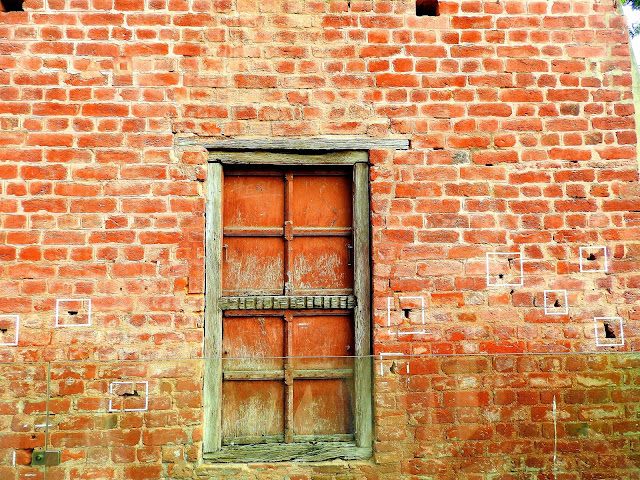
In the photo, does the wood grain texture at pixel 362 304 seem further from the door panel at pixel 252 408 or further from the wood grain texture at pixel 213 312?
the wood grain texture at pixel 213 312

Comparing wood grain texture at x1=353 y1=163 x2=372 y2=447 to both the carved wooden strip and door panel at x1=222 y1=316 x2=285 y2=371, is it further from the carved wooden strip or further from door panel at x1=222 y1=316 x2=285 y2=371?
door panel at x1=222 y1=316 x2=285 y2=371

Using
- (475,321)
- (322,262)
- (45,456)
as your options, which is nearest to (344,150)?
(322,262)

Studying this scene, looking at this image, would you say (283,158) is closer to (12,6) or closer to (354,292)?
(354,292)

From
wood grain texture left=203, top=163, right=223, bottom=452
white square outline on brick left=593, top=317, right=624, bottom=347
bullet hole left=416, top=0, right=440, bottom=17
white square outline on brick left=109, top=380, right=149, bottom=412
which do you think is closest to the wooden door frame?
wood grain texture left=203, top=163, right=223, bottom=452

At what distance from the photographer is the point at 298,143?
3.13 metres

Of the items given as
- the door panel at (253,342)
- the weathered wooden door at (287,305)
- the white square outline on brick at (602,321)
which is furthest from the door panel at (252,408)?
the white square outline on brick at (602,321)

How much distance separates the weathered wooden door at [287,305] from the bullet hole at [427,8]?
→ 1122 millimetres

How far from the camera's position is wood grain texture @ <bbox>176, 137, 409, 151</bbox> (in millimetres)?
3098

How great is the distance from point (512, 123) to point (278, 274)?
1.73 meters

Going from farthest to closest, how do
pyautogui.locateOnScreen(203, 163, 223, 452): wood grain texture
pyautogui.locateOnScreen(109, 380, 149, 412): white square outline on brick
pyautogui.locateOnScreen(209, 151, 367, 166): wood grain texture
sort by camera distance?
pyautogui.locateOnScreen(209, 151, 367, 166): wood grain texture < pyautogui.locateOnScreen(203, 163, 223, 452): wood grain texture < pyautogui.locateOnScreen(109, 380, 149, 412): white square outline on brick

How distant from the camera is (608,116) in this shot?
3203 mm

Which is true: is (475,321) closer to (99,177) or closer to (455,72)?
(455,72)

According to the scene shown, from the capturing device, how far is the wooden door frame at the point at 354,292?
304 centimetres

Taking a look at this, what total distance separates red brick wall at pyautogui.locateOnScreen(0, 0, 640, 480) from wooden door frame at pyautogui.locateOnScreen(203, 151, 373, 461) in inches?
3.0
